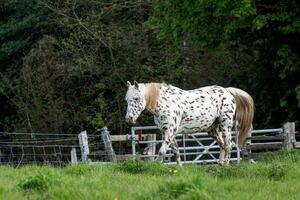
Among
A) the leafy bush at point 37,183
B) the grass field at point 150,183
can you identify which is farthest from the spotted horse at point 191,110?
the leafy bush at point 37,183

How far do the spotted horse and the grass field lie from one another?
2.52 m

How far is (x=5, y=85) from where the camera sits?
106 feet

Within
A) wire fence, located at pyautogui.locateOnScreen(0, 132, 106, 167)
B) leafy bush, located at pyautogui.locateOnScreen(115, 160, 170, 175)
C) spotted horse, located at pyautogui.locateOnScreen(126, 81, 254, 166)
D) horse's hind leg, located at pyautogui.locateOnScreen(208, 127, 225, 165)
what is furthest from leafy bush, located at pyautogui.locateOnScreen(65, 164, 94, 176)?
wire fence, located at pyautogui.locateOnScreen(0, 132, 106, 167)

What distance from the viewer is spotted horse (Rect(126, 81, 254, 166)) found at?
1315cm

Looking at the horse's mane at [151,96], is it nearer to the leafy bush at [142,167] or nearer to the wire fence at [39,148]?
the leafy bush at [142,167]

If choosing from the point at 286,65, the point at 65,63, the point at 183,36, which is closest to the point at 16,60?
the point at 65,63

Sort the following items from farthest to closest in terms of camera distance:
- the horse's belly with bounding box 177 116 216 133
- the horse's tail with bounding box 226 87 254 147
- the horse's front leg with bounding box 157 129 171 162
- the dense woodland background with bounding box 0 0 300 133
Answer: the dense woodland background with bounding box 0 0 300 133 < the horse's tail with bounding box 226 87 254 147 < the horse's belly with bounding box 177 116 216 133 < the horse's front leg with bounding box 157 129 171 162

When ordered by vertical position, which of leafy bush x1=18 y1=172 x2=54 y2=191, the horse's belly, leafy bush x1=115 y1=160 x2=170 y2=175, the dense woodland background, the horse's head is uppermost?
the dense woodland background

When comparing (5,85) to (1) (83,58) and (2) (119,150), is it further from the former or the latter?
(2) (119,150)

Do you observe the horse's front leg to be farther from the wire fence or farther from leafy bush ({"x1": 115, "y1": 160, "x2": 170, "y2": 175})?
the wire fence

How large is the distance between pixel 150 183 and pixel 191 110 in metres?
5.37

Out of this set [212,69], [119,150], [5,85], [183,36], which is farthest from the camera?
[5,85]

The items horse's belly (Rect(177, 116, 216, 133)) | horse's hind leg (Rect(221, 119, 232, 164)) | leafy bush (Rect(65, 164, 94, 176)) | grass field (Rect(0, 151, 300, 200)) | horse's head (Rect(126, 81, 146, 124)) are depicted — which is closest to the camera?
grass field (Rect(0, 151, 300, 200))

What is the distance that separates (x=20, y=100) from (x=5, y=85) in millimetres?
2082
